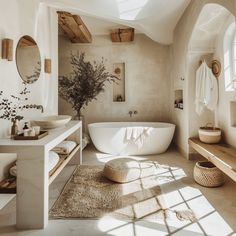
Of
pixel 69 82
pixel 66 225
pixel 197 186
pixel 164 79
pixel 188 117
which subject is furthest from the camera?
pixel 164 79

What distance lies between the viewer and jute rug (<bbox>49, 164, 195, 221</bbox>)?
6.70ft

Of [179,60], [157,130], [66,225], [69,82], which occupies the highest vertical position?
[179,60]

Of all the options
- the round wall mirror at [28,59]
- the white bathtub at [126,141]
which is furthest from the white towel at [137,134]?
the round wall mirror at [28,59]

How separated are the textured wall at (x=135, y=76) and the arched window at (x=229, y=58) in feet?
6.91

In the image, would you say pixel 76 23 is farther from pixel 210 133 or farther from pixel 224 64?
pixel 210 133

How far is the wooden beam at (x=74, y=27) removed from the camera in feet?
12.8

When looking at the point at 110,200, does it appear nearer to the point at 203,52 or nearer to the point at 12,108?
the point at 12,108

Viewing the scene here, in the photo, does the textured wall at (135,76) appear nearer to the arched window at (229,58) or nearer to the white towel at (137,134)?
the white towel at (137,134)

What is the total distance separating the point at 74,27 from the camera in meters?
4.32

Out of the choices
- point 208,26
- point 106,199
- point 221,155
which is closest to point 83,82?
point 208,26

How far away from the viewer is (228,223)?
1.90 metres

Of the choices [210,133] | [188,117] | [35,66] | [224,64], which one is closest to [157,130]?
[188,117]

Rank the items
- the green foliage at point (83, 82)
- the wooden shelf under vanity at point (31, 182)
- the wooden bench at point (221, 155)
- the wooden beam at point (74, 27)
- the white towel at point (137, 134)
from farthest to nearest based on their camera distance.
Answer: the green foliage at point (83, 82) → the white towel at point (137, 134) → the wooden beam at point (74, 27) → the wooden bench at point (221, 155) → the wooden shelf under vanity at point (31, 182)

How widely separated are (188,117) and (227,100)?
0.77 m
